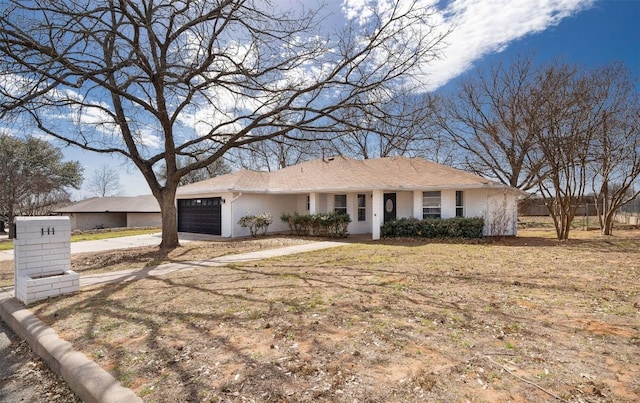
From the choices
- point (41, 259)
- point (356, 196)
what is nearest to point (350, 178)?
point (356, 196)

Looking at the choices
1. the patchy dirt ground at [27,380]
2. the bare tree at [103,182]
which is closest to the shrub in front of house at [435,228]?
the patchy dirt ground at [27,380]

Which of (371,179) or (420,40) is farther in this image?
(371,179)

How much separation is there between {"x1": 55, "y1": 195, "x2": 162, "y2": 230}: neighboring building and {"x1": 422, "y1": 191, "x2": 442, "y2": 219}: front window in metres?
25.6

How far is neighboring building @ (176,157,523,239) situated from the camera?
15.2m

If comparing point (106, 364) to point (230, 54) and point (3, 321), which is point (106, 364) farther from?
point (230, 54)

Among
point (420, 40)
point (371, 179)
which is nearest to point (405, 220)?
point (371, 179)

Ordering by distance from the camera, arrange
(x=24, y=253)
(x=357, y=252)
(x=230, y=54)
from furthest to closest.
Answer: (x=357, y=252)
(x=230, y=54)
(x=24, y=253)

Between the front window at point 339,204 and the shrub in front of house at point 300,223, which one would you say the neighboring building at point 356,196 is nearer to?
the front window at point 339,204

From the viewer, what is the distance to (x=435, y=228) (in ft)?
47.6

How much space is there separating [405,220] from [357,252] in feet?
16.5

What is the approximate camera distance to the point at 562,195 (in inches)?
652

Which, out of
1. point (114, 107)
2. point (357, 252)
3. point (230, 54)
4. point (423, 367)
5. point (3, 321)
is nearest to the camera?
point (423, 367)

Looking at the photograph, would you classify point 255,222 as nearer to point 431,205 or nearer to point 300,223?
point 300,223

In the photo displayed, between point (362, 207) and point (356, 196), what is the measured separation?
2.37ft
